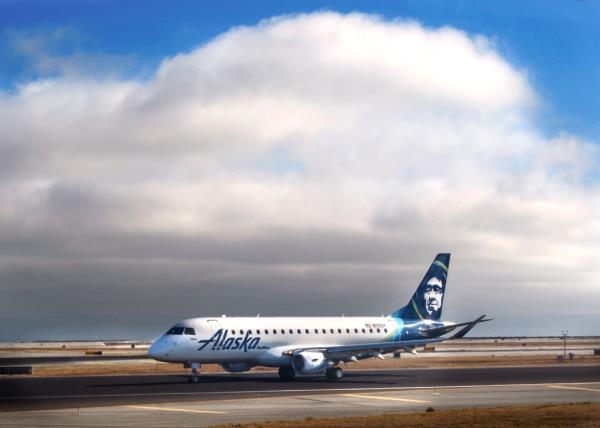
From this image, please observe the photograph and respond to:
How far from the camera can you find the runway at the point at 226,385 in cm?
3912

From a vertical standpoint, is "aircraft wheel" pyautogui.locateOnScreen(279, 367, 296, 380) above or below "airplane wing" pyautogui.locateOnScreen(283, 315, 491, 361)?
below

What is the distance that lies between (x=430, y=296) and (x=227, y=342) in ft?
64.2

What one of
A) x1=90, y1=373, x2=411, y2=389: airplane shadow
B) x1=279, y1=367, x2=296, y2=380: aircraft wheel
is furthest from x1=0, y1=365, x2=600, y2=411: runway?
x1=279, y1=367, x2=296, y2=380: aircraft wheel

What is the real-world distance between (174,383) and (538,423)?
28.6m

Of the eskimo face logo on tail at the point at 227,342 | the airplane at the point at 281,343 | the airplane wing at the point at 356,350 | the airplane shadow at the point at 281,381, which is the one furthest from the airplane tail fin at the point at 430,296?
the eskimo face logo on tail at the point at 227,342

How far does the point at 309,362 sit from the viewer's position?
53.7 meters

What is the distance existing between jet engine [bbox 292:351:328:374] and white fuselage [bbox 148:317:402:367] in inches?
52.4

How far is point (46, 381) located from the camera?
53562 mm

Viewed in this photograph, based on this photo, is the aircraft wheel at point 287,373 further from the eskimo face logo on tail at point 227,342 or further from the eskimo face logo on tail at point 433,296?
the eskimo face logo on tail at point 433,296

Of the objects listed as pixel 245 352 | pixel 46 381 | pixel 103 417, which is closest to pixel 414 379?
pixel 245 352

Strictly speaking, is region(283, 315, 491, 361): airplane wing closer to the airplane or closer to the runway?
the airplane

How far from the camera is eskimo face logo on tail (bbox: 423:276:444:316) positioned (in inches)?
2608

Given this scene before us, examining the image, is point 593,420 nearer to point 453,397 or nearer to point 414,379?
point 453,397

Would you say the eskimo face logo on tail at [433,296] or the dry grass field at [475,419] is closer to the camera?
the dry grass field at [475,419]
